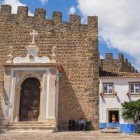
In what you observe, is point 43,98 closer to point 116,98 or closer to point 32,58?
point 32,58

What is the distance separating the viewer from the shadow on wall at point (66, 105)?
2758 cm

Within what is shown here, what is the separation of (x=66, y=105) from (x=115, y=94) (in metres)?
3.99

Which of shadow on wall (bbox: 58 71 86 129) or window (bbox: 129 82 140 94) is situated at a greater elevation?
window (bbox: 129 82 140 94)

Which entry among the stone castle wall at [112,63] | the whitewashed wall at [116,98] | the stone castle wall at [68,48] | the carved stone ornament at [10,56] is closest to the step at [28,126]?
the stone castle wall at [68,48]

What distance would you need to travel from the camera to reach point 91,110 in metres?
27.5

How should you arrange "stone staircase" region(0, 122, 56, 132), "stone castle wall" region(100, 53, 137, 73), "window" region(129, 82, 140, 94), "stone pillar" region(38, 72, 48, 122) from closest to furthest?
1. "stone staircase" region(0, 122, 56, 132)
2. "stone pillar" region(38, 72, 48, 122)
3. "window" region(129, 82, 140, 94)
4. "stone castle wall" region(100, 53, 137, 73)

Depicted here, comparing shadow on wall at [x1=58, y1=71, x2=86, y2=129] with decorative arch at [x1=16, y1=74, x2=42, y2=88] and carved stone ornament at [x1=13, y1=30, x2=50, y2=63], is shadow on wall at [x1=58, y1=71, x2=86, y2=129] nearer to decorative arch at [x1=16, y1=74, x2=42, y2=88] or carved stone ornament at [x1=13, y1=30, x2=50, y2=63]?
decorative arch at [x1=16, y1=74, x2=42, y2=88]

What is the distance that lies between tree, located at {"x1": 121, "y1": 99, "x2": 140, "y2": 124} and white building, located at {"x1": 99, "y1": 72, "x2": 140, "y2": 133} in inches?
43.7

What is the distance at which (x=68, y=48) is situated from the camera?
94.6 feet

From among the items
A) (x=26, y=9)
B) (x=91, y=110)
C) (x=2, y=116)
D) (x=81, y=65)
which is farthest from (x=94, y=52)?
(x=2, y=116)

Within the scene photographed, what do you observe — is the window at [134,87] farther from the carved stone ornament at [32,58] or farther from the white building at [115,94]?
the carved stone ornament at [32,58]

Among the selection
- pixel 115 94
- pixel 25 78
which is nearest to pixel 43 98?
pixel 25 78

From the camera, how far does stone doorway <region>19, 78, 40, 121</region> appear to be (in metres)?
26.1

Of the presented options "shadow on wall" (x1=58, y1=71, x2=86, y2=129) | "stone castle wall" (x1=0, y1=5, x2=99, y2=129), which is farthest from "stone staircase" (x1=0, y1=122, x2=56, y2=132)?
"stone castle wall" (x1=0, y1=5, x2=99, y2=129)
